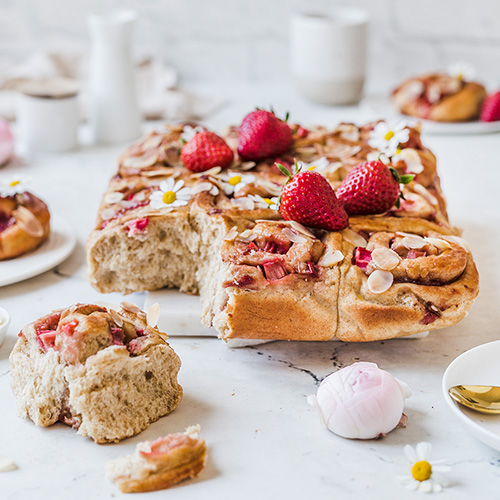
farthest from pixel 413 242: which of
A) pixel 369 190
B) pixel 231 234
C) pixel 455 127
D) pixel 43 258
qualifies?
pixel 455 127

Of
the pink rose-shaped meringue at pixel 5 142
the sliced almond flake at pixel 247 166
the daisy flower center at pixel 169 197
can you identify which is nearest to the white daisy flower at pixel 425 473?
the daisy flower center at pixel 169 197

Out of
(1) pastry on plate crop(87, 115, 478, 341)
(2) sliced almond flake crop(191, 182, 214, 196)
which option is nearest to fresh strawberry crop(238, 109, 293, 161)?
(1) pastry on plate crop(87, 115, 478, 341)

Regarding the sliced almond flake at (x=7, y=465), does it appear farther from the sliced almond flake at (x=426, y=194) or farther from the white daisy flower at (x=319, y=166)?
the sliced almond flake at (x=426, y=194)

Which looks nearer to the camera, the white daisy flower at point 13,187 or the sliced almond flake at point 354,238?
the sliced almond flake at point 354,238

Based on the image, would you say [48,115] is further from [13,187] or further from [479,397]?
[479,397]

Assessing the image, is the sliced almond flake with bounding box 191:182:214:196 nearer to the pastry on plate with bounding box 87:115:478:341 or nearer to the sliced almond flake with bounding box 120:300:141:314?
the pastry on plate with bounding box 87:115:478:341

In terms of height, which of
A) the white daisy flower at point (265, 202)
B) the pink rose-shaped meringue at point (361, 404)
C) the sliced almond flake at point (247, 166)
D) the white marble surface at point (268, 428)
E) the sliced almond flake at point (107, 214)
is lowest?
Result: the white marble surface at point (268, 428)
